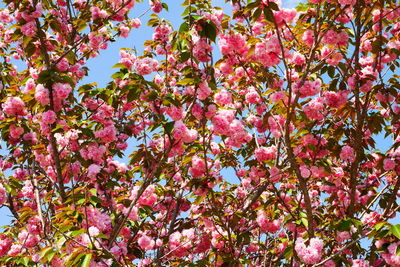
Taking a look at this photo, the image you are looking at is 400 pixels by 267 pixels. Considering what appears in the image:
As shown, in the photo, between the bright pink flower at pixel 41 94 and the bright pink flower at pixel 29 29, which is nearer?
the bright pink flower at pixel 41 94

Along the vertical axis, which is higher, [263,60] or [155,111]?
[263,60]

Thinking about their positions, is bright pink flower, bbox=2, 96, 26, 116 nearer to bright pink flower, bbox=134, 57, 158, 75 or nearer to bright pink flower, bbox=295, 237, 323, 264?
bright pink flower, bbox=134, 57, 158, 75

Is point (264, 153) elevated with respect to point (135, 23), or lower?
lower

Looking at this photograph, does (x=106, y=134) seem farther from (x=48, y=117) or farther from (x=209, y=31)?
(x=209, y=31)

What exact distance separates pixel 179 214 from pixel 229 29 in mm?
2838

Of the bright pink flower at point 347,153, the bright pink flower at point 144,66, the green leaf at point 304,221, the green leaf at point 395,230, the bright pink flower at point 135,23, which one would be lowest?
the green leaf at point 395,230

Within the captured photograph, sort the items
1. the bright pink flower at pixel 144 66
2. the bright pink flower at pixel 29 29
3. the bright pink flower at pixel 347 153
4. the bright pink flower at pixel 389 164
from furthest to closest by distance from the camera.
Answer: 1. the bright pink flower at pixel 389 164
2. the bright pink flower at pixel 347 153
3. the bright pink flower at pixel 29 29
4. the bright pink flower at pixel 144 66

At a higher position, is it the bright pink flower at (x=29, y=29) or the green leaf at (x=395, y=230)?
the bright pink flower at (x=29, y=29)

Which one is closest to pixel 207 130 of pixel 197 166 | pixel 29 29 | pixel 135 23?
pixel 197 166

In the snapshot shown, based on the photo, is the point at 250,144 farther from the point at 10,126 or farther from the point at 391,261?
the point at 10,126

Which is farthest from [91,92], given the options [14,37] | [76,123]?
[14,37]

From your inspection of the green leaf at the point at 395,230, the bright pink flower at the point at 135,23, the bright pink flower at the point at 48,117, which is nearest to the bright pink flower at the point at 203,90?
the bright pink flower at the point at 48,117

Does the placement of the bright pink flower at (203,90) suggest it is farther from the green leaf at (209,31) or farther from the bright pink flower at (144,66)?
the bright pink flower at (144,66)

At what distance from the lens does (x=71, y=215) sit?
329 cm
